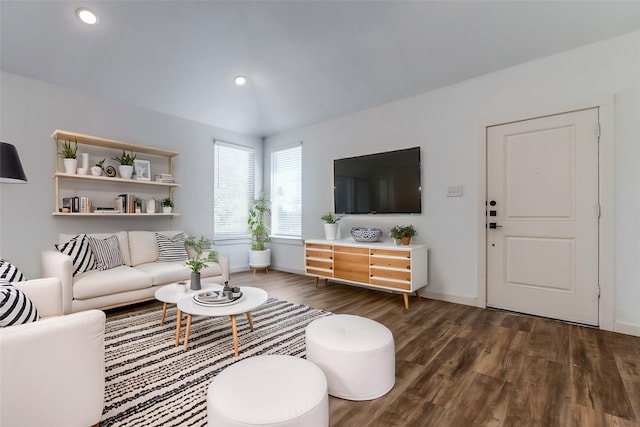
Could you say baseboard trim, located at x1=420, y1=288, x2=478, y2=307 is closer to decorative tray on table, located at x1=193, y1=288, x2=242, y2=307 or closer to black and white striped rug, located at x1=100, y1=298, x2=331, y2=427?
black and white striped rug, located at x1=100, y1=298, x2=331, y2=427

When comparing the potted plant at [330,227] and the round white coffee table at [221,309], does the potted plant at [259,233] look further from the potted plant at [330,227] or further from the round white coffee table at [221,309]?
the round white coffee table at [221,309]

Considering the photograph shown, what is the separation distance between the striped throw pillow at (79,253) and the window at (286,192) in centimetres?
296

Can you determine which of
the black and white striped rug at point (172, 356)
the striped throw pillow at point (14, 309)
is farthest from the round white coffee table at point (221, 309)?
the striped throw pillow at point (14, 309)

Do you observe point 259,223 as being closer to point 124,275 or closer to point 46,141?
point 124,275

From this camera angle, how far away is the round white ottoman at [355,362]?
1668 millimetres

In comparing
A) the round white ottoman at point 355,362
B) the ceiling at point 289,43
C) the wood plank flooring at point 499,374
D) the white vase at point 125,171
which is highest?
the ceiling at point 289,43

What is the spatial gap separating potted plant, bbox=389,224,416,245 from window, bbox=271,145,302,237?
2.02 m

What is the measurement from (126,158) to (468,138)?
438 centimetres

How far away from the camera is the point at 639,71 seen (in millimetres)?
2576

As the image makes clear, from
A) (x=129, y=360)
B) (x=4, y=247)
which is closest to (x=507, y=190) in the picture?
(x=129, y=360)

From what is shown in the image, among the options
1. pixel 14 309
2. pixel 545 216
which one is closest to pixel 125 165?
pixel 14 309

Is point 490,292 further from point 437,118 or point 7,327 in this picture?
point 7,327

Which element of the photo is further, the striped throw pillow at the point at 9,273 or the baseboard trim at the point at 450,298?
the baseboard trim at the point at 450,298

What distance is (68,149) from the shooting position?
137 inches
